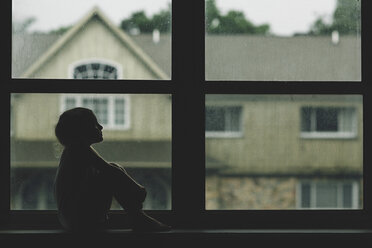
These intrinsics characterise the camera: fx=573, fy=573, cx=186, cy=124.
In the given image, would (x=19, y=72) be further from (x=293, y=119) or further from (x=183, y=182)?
(x=293, y=119)

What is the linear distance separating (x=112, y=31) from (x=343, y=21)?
3.05ft

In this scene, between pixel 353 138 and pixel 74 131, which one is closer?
pixel 74 131

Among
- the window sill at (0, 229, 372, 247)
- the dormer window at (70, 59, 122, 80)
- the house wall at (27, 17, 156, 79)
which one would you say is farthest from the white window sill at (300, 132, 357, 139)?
the dormer window at (70, 59, 122, 80)

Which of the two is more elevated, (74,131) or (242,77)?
(242,77)

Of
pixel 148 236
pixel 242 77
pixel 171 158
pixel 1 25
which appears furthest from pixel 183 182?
pixel 1 25

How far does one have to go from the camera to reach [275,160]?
2.29 metres

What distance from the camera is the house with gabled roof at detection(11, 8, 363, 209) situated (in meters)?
2.25

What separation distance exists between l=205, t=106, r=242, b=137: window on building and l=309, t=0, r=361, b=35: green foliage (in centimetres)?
45

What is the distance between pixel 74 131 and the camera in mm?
2057

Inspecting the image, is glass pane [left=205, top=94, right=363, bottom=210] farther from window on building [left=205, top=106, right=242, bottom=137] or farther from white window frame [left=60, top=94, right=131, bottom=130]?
white window frame [left=60, top=94, right=131, bottom=130]

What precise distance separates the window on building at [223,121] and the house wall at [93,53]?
0.92 ft

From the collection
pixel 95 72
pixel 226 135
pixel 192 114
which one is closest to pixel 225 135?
pixel 226 135

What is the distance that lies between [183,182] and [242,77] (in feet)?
1.58

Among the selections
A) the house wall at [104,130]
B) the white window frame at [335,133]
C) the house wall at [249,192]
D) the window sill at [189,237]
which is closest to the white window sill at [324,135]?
the white window frame at [335,133]
